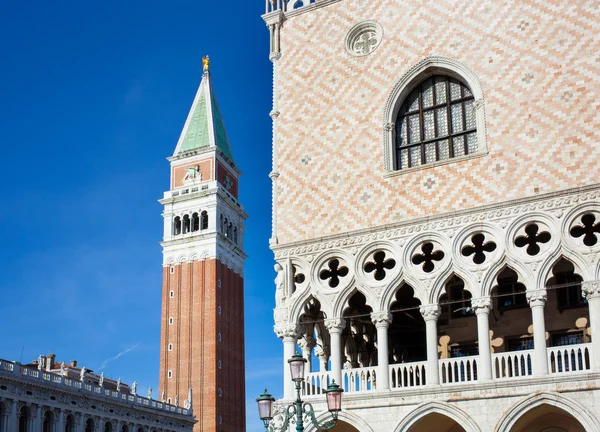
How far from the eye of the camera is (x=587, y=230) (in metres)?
15.9

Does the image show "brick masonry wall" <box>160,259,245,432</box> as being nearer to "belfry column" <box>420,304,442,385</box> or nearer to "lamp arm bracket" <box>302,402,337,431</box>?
"belfry column" <box>420,304,442,385</box>

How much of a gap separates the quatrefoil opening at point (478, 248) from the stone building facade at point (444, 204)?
0.15ft

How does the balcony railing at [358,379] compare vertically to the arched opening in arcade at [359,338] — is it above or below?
below

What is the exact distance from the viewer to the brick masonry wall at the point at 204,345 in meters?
58.4

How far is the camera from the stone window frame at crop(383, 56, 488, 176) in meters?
17.2

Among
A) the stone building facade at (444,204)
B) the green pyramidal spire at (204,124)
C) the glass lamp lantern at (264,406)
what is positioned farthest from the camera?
the green pyramidal spire at (204,124)

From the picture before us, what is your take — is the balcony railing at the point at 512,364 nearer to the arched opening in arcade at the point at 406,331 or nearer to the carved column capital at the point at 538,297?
the carved column capital at the point at 538,297

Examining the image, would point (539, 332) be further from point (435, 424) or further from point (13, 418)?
point (13, 418)

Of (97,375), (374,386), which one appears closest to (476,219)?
(374,386)

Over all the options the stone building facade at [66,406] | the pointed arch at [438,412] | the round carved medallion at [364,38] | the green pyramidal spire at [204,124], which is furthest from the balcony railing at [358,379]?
the green pyramidal spire at [204,124]

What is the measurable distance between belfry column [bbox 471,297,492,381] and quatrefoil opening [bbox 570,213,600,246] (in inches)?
81.3

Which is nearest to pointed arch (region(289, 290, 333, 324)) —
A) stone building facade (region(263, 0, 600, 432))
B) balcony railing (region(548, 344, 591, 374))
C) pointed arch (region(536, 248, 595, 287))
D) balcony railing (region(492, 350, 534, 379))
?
stone building facade (region(263, 0, 600, 432))

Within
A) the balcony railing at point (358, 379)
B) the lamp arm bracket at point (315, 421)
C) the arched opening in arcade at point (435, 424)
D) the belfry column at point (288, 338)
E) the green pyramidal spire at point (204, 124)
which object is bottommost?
the lamp arm bracket at point (315, 421)

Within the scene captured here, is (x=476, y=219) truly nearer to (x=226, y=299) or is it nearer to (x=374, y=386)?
(x=374, y=386)
